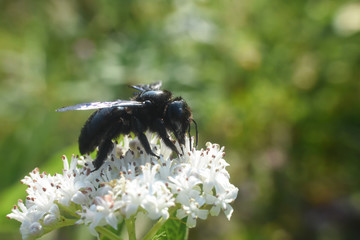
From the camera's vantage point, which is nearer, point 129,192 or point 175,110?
point 129,192

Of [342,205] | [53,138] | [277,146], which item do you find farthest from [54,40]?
[342,205]

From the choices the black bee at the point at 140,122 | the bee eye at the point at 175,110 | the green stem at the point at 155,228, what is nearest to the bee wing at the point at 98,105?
the black bee at the point at 140,122

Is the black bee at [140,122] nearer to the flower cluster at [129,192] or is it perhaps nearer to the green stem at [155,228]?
the flower cluster at [129,192]

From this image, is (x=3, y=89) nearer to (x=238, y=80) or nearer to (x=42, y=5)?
(x=42, y=5)

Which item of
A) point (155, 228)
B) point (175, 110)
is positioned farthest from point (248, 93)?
point (155, 228)

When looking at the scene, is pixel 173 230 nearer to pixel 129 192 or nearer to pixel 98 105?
pixel 129 192

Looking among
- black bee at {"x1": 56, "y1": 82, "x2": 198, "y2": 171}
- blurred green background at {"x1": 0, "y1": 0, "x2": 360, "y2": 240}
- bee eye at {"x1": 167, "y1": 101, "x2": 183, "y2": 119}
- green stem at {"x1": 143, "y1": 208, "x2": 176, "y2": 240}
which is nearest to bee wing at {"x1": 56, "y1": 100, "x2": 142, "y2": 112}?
black bee at {"x1": 56, "y1": 82, "x2": 198, "y2": 171}
